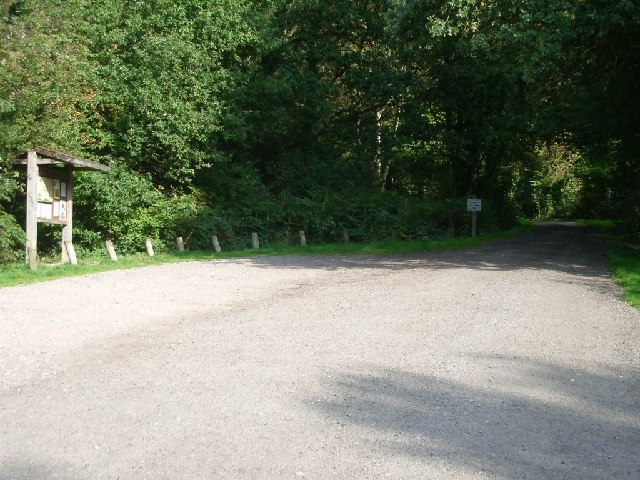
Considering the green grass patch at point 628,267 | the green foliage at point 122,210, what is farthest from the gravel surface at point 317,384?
the green foliage at point 122,210

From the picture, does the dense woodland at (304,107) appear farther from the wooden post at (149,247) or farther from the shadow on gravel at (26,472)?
the shadow on gravel at (26,472)

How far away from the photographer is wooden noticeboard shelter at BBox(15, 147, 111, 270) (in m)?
17.8

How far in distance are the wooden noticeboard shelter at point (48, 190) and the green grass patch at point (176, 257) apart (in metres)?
0.74

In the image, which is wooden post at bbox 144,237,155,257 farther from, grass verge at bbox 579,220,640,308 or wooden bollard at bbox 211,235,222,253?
grass verge at bbox 579,220,640,308

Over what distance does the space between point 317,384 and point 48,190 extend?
46.5 ft

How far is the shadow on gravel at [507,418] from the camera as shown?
4.88 metres

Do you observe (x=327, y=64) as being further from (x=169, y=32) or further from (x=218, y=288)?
(x=218, y=288)

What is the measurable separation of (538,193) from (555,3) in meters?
61.1

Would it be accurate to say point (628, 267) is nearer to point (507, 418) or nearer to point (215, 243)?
point (507, 418)

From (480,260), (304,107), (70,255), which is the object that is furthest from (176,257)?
(304,107)

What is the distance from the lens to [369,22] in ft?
109

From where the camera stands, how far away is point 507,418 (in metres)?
5.79

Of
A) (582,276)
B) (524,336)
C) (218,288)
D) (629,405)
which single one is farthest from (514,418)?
(582,276)

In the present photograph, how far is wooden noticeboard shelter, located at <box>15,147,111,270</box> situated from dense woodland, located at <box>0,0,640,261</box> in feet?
4.87
